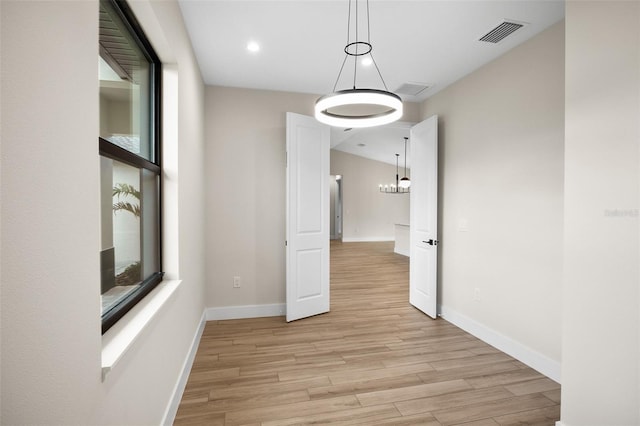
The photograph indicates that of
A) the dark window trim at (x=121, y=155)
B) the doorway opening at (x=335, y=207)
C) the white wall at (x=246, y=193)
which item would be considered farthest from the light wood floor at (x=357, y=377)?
the doorway opening at (x=335, y=207)

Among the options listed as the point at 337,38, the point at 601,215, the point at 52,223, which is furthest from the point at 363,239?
the point at 52,223

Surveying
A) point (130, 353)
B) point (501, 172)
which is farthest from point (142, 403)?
point (501, 172)

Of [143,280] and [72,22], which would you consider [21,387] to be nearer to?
[72,22]

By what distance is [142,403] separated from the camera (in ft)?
4.90

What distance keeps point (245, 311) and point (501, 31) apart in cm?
387

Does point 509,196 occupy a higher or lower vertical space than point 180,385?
higher

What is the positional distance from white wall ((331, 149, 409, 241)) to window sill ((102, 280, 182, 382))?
396 inches

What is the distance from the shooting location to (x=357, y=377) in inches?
103

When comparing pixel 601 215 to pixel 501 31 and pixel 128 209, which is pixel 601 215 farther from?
pixel 128 209

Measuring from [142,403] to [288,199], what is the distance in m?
2.54

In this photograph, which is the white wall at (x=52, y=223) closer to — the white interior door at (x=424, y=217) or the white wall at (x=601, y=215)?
the white wall at (x=601, y=215)

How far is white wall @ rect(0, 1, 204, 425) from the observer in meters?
0.65

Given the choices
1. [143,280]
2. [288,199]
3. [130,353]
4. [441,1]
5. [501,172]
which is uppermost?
[441,1]

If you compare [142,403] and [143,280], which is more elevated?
[143,280]
